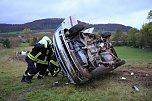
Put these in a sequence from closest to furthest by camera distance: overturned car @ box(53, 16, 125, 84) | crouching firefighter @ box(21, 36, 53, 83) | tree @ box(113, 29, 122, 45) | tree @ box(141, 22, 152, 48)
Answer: overturned car @ box(53, 16, 125, 84) < crouching firefighter @ box(21, 36, 53, 83) < tree @ box(141, 22, 152, 48) < tree @ box(113, 29, 122, 45)

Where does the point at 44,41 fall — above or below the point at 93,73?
above

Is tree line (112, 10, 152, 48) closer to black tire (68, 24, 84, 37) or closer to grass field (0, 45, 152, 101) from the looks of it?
grass field (0, 45, 152, 101)

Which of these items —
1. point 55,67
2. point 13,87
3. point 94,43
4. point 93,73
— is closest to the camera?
point 93,73

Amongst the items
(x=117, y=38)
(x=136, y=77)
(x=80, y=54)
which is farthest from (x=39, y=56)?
(x=117, y=38)

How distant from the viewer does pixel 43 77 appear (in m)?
9.16

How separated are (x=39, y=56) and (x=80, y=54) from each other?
5.06 ft

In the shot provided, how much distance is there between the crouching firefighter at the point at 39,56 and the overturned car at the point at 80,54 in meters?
0.62

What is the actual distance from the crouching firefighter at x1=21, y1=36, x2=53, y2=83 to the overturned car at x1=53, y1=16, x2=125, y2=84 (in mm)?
621

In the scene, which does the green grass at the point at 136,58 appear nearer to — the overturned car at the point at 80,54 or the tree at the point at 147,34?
the overturned car at the point at 80,54

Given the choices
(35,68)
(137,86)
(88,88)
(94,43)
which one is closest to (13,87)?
(35,68)

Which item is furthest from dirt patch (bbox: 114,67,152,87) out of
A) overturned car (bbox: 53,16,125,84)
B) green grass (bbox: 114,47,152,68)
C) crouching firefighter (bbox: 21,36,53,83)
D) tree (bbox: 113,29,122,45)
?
tree (bbox: 113,29,122,45)

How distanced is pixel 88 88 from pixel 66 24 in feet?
7.40

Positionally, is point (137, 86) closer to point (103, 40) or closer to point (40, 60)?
point (103, 40)

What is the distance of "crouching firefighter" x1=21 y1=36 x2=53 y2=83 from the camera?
819 centimetres
